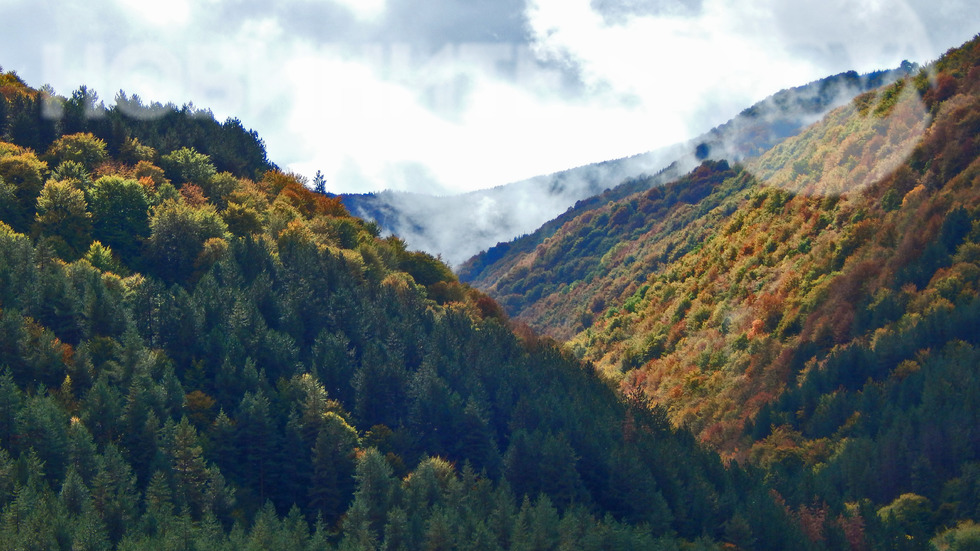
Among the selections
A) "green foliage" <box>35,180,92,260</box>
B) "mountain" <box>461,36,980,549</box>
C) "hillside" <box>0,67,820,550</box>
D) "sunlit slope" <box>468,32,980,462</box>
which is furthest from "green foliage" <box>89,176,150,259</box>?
"sunlit slope" <box>468,32,980,462</box>

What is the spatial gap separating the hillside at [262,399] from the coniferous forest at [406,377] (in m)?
0.27

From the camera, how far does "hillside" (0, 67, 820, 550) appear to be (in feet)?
219

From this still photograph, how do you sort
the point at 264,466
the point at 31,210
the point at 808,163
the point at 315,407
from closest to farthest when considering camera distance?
the point at 264,466 → the point at 315,407 → the point at 31,210 → the point at 808,163

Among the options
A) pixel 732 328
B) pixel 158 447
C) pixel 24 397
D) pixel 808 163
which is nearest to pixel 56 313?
pixel 24 397

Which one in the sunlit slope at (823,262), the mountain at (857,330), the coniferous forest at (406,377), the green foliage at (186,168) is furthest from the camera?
the sunlit slope at (823,262)

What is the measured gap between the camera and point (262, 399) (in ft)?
262

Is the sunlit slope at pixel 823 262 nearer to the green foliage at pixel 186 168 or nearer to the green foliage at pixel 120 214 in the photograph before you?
the green foliage at pixel 186 168

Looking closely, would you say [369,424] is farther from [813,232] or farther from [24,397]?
[813,232]

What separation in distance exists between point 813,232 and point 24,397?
119m

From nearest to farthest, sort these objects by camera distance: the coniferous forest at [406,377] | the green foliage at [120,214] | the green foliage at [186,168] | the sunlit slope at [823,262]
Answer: the coniferous forest at [406,377]
the green foliage at [120,214]
the green foliage at [186,168]
the sunlit slope at [823,262]

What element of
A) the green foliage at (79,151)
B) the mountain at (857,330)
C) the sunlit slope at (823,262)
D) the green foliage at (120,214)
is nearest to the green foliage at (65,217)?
the green foliage at (120,214)

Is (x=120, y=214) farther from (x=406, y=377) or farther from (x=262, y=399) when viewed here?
(x=262, y=399)

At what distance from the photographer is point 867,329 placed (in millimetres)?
122500

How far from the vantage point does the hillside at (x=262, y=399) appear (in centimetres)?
6688
